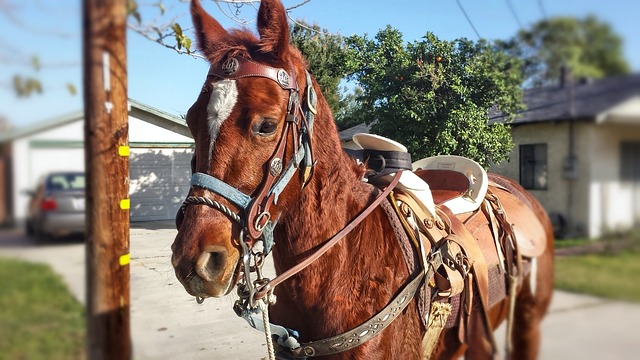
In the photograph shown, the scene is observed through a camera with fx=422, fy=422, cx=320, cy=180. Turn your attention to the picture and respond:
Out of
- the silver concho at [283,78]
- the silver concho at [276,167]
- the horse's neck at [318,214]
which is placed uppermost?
the silver concho at [283,78]

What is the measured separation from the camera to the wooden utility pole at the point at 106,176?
1.60 metres

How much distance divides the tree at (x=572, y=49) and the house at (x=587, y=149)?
0.05 meters

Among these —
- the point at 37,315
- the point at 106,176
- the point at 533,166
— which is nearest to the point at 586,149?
the point at 533,166

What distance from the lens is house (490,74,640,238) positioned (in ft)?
4.77

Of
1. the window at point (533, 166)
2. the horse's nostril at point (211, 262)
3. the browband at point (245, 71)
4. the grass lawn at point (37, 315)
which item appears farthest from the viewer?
the window at point (533, 166)

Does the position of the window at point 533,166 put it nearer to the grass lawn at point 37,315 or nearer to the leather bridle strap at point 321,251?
the leather bridle strap at point 321,251

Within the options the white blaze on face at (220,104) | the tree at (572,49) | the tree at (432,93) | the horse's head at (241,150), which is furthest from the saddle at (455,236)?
the white blaze on face at (220,104)

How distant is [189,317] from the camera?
4230 millimetres

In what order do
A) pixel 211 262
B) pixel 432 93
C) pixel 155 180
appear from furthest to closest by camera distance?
pixel 155 180 → pixel 432 93 → pixel 211 262

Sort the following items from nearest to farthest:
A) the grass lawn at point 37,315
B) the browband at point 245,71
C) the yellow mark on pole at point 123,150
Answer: the browband at point 245,71
the grass lawn at point 37,315
the yellow mark on pole at point 123,150

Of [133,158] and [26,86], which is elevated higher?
[26,86]

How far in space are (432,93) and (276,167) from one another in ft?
8.08

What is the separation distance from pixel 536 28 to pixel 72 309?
2615mm

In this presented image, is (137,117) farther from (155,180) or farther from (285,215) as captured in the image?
(285,215)
